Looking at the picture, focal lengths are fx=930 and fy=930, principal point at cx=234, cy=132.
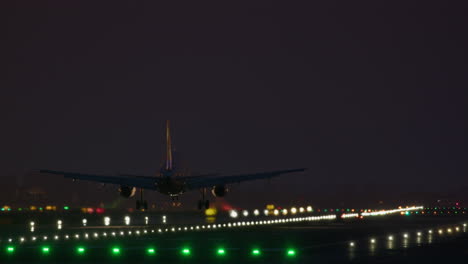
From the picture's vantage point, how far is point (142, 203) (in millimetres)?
93688

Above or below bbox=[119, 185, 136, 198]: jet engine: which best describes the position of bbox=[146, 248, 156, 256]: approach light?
below

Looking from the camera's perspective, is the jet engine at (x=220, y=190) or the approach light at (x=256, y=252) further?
the jet engine at (x=220, y=190)

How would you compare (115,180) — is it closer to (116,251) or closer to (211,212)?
(211,212)

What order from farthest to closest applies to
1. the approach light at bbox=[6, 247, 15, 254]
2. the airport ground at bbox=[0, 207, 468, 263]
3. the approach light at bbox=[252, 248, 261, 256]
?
the approach light at bbox=[6, 247, 15, 254]
the approach light at bbox=[252, 248, 261, 256]
the airport ground at bbox=[0, 207, 468, 263]

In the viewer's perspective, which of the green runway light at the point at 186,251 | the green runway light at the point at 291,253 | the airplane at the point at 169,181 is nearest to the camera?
the green runway light at the point at 291,253

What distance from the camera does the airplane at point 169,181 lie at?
87100 millimetres

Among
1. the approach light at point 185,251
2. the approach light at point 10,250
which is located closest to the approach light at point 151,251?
the approach light at point 185,251

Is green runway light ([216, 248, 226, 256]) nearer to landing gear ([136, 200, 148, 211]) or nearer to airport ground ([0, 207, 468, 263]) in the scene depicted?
airport ground ([0, 207, 468, 263])

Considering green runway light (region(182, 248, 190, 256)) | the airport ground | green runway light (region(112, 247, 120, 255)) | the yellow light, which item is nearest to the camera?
the airport ground

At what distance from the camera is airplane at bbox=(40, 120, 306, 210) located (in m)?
87.1

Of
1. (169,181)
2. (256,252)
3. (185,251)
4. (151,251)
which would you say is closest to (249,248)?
(256,252)

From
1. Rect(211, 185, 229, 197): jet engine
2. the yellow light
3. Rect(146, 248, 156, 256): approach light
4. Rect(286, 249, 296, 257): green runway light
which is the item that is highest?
Rect(211, 185, 229, 197): jet engine

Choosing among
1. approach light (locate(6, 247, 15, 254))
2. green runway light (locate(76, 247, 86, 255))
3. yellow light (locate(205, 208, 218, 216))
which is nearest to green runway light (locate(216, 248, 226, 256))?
green runway light (locate(76, 247, 86, 255))

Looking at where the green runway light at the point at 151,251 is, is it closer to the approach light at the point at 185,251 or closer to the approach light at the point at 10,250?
Answer: the approach light at the point at 185,251
